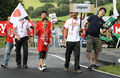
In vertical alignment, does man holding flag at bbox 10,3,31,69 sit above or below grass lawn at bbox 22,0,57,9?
below

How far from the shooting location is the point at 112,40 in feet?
102

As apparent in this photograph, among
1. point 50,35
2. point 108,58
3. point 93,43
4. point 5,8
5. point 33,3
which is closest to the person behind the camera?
point 50,35

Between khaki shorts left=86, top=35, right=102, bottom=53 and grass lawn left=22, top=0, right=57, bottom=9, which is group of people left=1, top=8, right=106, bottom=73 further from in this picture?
grass lawn left=22, top=0, right=57, bottom=9

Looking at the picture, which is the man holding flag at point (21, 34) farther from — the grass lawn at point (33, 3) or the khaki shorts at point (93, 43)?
the grass lawn at point (33, 3)

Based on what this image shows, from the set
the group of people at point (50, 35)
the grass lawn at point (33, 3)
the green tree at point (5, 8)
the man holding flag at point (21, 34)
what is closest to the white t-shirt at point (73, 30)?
Answer: the group of people at point (50, 35)

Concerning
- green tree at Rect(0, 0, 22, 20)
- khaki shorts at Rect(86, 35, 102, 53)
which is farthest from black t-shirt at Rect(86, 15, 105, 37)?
green tree at Rect(0, 0, 22, 20)

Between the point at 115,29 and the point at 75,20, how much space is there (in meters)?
21.1

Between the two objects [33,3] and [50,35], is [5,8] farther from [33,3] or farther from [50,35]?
[33,3]

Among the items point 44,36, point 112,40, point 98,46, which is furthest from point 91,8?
point 112,40

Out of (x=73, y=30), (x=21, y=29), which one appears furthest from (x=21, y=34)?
(x=73, y=30)

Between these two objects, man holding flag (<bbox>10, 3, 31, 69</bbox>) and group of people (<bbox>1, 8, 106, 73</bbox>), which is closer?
group of people (<bbox>1, 8, 106, 73</bbox>)

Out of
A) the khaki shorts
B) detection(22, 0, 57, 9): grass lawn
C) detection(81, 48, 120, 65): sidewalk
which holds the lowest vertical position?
detection(81, 48, 120, 65): sidewalk

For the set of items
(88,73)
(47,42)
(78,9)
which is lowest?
(88,73)

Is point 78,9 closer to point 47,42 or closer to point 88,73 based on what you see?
point 47,42
